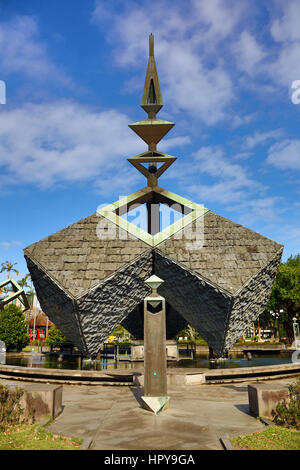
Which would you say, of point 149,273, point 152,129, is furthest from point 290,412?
point 152,129

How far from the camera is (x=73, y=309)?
53.3ft

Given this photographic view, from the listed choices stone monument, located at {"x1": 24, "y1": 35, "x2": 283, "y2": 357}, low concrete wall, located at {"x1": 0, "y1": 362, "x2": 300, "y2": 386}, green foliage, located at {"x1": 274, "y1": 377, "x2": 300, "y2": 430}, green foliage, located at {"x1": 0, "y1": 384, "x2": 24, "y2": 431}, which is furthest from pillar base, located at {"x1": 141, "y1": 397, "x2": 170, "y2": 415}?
stone monument, located at {"x1": 24, "y1": 35, "x2": 283, "y2": 357}

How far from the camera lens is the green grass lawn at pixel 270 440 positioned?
5.37 meters

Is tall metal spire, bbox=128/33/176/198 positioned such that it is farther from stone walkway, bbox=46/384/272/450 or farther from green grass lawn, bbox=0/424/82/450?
green grass lawn, bbox=0/424/82/450

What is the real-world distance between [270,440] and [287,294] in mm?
38239

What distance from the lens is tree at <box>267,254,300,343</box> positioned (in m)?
40.8

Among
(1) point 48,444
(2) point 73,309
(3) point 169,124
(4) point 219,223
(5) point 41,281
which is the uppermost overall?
(3) point 169,124

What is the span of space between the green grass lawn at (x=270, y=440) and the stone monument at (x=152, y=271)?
9.59 m

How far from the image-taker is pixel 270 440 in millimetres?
5719

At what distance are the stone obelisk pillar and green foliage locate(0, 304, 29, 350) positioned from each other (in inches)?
1074

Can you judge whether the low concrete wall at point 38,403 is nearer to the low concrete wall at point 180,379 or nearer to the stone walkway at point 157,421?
the stone walkway at point 157,421
